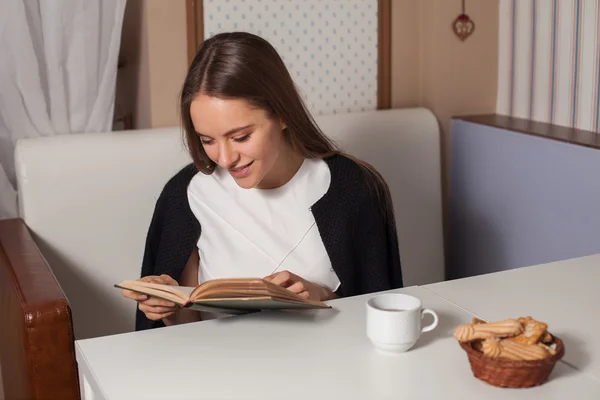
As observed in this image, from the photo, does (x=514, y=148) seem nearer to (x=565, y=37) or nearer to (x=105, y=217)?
(x=565, y=37)

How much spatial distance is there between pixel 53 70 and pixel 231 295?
4.13ft

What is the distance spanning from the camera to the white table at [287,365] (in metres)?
1.17

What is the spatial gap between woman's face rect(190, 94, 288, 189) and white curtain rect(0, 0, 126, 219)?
2.52ft

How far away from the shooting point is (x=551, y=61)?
257 centimetres

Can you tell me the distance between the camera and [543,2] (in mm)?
2576

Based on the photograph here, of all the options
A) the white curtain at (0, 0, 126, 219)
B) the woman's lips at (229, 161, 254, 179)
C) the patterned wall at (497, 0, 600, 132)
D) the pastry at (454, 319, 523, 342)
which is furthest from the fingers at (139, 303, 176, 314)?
the patterned wall at (497, 0, 600, 132)

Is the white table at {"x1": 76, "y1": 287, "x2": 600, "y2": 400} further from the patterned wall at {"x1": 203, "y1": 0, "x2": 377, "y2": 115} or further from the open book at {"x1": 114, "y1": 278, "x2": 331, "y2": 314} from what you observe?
the patterned wall at {"x1": 203, "y1": 0, "x2": 377, "y2": 115}

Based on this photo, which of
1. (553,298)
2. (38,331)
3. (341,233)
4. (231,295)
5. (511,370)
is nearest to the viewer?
(511,370)

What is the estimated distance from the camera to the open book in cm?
137

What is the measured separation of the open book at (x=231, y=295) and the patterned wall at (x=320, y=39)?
123 cm

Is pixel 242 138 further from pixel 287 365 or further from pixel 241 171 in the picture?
pixel 287 365

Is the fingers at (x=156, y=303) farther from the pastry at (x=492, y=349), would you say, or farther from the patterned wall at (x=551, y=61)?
the patterned wall at (x=551, y=61)

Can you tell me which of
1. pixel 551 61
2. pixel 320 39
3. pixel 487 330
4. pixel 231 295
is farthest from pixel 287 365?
pixel 551 61

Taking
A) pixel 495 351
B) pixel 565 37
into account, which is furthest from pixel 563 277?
pixel 565 37
